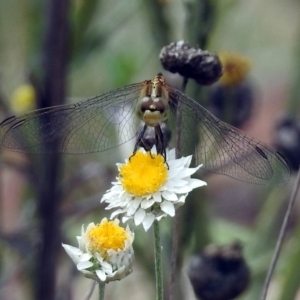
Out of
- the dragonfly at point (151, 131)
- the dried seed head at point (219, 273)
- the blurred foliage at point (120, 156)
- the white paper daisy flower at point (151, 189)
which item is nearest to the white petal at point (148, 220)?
the white paper daisy flower at point (151, 189)

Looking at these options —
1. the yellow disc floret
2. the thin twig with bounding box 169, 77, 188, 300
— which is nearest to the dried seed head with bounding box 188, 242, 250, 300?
the thin twig with bounding box 169, 77, 188, 300

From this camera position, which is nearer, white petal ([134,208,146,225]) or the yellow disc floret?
white petal ([134,208,146,225])

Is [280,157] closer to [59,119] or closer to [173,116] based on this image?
A: [173,116]

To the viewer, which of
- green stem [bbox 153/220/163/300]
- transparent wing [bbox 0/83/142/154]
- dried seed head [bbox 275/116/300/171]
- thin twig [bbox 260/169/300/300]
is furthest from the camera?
dried seed head [bbox 275/116/300/171]

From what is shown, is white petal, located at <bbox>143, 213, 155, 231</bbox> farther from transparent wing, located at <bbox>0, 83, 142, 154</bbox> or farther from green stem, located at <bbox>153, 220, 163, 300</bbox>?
transparent wing, located at <bbox>0, 83, 142, 154</bbox>

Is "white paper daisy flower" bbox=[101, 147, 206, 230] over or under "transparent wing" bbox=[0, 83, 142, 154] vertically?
under

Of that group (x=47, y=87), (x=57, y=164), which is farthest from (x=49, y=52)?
(x=57, y=164)
